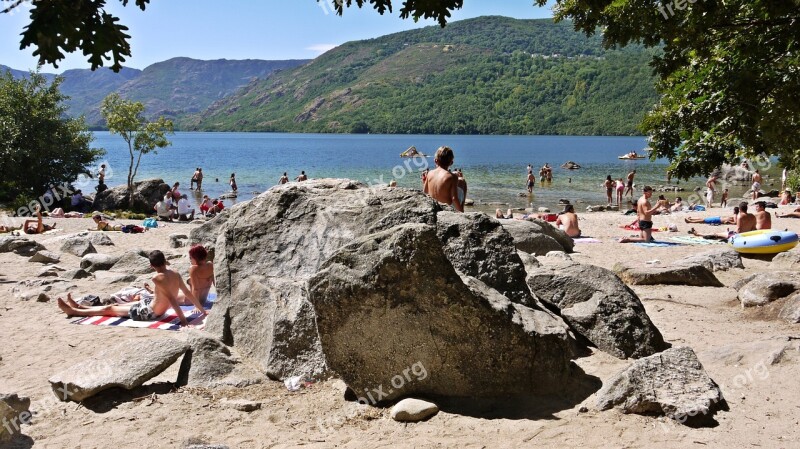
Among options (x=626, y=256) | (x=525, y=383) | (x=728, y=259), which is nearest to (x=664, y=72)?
(x=525, y=383)

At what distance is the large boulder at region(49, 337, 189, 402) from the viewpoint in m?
5.76

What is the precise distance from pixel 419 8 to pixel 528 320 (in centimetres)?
331

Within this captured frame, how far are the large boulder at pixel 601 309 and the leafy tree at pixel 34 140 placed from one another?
82.7ft

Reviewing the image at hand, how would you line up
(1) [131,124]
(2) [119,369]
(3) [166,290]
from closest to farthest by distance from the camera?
(2) [119,369] → (3) [166,290] → (1) [131,124]

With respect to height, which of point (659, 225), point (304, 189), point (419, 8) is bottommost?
point (659, 225)

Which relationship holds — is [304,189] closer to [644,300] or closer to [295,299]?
[295,299]

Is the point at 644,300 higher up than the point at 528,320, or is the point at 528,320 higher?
the point at 528,320

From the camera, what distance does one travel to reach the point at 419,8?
3.01m

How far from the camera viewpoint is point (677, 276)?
9.64 metres

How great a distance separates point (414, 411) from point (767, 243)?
35.1ft

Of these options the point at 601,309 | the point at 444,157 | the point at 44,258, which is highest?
the point at 444,157

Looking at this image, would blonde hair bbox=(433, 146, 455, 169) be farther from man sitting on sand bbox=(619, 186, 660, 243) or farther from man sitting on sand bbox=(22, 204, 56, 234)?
man sitting on sand bbox=(22, 204, 56, 234)

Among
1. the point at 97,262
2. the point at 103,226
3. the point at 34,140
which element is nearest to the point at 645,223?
the point at 97,262

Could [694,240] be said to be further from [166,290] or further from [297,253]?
[166,290]
